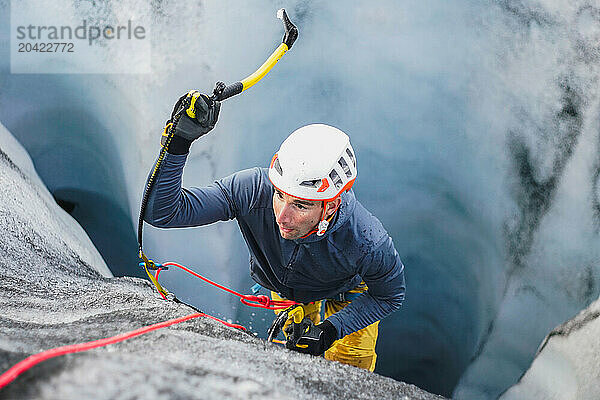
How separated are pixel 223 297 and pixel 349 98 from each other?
0.80 meters

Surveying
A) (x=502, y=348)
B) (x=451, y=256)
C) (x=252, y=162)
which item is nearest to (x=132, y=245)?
(x=252, y=162)

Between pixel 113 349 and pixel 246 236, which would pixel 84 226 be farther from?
pixel 113 349

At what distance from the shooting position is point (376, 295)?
126cm

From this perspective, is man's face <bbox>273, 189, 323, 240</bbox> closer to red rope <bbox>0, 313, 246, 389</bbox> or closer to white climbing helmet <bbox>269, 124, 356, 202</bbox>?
white climbing helmet <bbox>269, 124, 356, 202</bbox>

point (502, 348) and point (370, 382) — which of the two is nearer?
point (370, 382)

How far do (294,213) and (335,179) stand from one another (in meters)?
0.10

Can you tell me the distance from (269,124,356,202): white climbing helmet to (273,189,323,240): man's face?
2 cm

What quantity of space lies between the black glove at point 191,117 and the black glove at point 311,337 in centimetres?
49

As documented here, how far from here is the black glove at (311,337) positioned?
3.91ft

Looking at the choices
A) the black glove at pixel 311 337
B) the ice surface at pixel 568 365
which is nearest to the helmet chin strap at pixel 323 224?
the black glove at pixel 311 337

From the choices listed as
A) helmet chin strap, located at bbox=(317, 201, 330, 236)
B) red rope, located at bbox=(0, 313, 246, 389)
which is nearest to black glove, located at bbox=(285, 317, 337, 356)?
helmet chin strap, located at bbox=(317, 201, 330, 236)

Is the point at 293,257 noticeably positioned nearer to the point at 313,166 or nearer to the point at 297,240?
the point at 297,240

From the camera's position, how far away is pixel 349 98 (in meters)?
1.70

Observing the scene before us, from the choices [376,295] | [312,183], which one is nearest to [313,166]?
[312,183]
